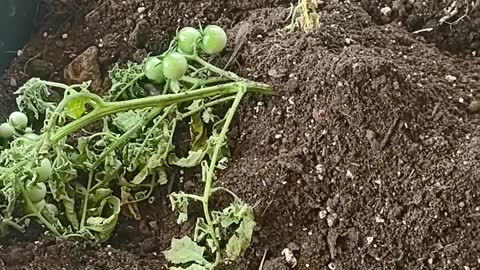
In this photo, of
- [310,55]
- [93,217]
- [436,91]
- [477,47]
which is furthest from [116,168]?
[477,47]

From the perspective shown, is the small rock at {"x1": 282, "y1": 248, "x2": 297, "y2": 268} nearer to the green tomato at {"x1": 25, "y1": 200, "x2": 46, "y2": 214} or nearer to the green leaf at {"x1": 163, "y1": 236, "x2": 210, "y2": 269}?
the green leaf at {"x1": 163, "y1": 236, "x2": 210, "y2": 269}

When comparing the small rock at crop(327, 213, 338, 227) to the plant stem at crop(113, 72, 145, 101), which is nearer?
the small rock at crop(327, 213, 338, 227)

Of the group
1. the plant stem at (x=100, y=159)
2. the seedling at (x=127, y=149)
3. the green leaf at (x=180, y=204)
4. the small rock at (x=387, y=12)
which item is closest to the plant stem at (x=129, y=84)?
the seedling at (x=127, y=149)

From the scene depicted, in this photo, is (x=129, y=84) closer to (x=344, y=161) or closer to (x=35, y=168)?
(x=35, y=168)

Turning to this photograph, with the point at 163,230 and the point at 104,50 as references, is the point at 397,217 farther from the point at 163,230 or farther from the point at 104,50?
the point at 104,50

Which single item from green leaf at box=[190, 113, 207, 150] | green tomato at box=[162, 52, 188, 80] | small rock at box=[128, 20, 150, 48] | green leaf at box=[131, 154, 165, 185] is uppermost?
green tomato at box=[162, 52, 188, 80]

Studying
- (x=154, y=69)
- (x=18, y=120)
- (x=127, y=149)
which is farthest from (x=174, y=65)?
(x=18, y=120)

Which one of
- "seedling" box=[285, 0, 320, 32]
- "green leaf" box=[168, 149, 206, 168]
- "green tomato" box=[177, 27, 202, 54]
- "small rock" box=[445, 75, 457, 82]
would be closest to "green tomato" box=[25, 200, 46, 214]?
"green leaf" box=[168, 149, 206, 168]
